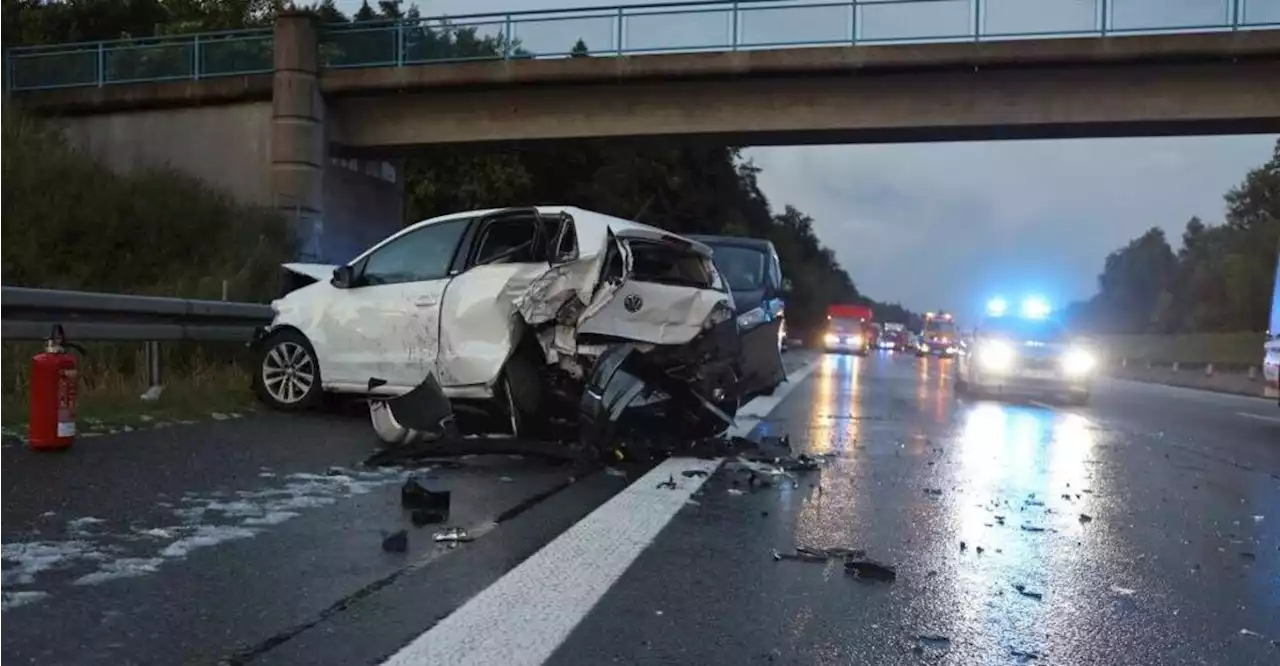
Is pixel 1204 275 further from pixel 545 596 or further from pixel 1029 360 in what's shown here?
pixel 545 596

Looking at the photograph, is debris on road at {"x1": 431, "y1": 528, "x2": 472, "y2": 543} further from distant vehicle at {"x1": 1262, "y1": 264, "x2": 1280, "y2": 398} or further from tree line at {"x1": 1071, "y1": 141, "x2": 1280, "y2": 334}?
tree line at {"x1": 1071, "y1": 141, "x2": 1280, "y2": 334}

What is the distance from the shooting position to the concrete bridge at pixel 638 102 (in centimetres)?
2169

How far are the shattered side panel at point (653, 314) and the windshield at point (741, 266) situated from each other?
496 centimetres

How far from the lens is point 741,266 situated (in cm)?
1442

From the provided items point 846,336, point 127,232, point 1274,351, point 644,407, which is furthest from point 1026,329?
point 846,336

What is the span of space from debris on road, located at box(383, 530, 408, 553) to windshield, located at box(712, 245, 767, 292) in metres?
8.66

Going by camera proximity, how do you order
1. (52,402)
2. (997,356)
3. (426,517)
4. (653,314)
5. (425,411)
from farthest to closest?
(997,356)
(653,314)
(425,411)
(52,402)
(426,517)

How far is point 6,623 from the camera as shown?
4.08 meters

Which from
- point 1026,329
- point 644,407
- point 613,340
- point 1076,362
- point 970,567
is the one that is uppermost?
point 613,340

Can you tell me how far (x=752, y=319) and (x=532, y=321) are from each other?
236 centimetres

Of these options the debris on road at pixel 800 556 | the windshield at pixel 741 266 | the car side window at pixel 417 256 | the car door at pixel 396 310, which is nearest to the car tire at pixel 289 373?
the car door at pixel 396 310

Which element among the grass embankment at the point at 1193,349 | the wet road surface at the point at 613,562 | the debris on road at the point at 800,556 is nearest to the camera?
the wet road surface at the point at 613,562

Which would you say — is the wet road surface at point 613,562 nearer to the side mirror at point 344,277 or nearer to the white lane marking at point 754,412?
the side mirror at point 344,277

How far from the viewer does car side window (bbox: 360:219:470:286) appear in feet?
32.5
